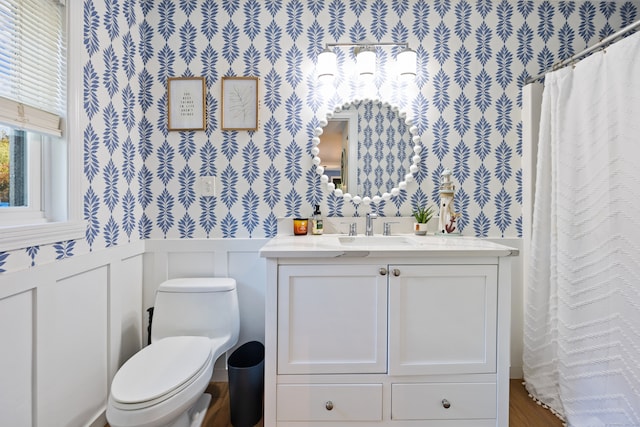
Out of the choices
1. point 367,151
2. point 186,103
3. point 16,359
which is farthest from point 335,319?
point 186,103

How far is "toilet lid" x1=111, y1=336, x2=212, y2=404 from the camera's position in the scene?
43.9 inches

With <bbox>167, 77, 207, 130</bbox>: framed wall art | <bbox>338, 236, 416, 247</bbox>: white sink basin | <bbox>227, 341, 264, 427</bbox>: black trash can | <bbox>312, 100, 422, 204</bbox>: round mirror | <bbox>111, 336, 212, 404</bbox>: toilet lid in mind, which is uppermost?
<bbox>167, 77, 207, 130</bbox>: framed wall art

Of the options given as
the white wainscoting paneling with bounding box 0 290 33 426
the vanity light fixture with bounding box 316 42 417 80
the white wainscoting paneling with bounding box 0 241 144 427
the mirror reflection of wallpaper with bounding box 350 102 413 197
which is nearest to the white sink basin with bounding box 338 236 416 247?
the mirror reflection of wallpaper with bounding box 350 102 413 197

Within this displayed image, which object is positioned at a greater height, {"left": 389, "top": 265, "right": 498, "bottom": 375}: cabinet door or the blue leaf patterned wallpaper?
the blue leaf patterned wallpaper

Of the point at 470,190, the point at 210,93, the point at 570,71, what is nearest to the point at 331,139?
the point at 210,93

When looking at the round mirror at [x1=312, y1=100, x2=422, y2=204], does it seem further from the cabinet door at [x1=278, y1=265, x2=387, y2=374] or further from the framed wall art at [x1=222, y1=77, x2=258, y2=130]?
the cabinet door at [x1=278, y1=265, x2=387, y2=374]

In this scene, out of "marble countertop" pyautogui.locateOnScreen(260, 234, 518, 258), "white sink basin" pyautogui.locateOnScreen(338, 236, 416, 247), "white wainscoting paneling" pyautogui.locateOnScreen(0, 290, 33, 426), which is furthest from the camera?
"white sink basin" pyautogui.locateOnScreen(338, 236, 416, 247)

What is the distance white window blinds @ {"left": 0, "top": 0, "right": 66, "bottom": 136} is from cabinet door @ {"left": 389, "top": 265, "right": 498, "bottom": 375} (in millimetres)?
1501

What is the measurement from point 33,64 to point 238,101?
91 cm

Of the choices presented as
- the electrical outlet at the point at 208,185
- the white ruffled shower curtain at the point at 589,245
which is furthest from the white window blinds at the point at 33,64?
the white ruffled shower curtain at the point at 589,245

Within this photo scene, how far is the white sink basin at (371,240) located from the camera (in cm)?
177

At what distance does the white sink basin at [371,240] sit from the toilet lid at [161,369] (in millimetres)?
863

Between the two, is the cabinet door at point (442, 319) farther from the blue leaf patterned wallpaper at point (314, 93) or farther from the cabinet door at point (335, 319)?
the blue leaf patterned wallpaper at point (314, 93)

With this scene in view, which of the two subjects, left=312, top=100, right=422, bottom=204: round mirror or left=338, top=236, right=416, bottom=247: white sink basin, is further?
left=312, top=100, right=422, bottom=204: round mirror
